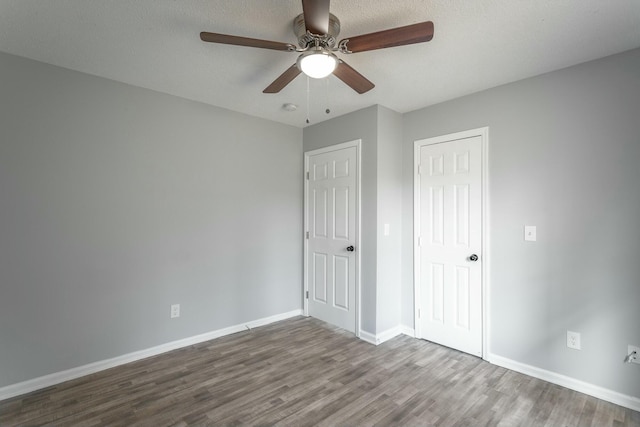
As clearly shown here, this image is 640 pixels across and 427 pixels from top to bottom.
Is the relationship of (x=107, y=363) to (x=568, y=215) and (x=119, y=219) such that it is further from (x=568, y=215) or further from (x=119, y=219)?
(x=568, y=215)

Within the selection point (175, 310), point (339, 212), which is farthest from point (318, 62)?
point (175, 310)

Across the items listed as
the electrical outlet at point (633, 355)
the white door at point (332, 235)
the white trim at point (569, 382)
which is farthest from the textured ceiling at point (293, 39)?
the white trim at point (569, 382)

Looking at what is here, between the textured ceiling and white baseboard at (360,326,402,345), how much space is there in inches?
95.9

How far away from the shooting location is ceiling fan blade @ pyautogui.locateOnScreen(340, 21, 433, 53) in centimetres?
152

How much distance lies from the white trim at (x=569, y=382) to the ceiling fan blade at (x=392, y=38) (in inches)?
105

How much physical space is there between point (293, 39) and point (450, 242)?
2.29 metres

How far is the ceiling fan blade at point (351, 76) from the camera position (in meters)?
1.85

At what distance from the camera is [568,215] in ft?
7.73

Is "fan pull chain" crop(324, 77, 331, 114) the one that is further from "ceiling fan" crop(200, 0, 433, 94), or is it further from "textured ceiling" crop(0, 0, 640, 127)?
"ceiling fan" crop(200, 0, 433, 94)

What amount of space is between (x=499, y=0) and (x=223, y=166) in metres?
2.73

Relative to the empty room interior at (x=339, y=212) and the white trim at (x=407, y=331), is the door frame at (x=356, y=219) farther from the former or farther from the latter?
the white trim at (x=407, y=331)

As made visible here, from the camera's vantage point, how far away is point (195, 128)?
3.13 meters

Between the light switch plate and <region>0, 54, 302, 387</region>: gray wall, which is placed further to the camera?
the light switch plate

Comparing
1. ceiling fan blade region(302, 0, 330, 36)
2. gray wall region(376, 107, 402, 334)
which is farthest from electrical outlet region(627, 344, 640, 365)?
ceiling fan blade region(302, 0, 330, 36)
